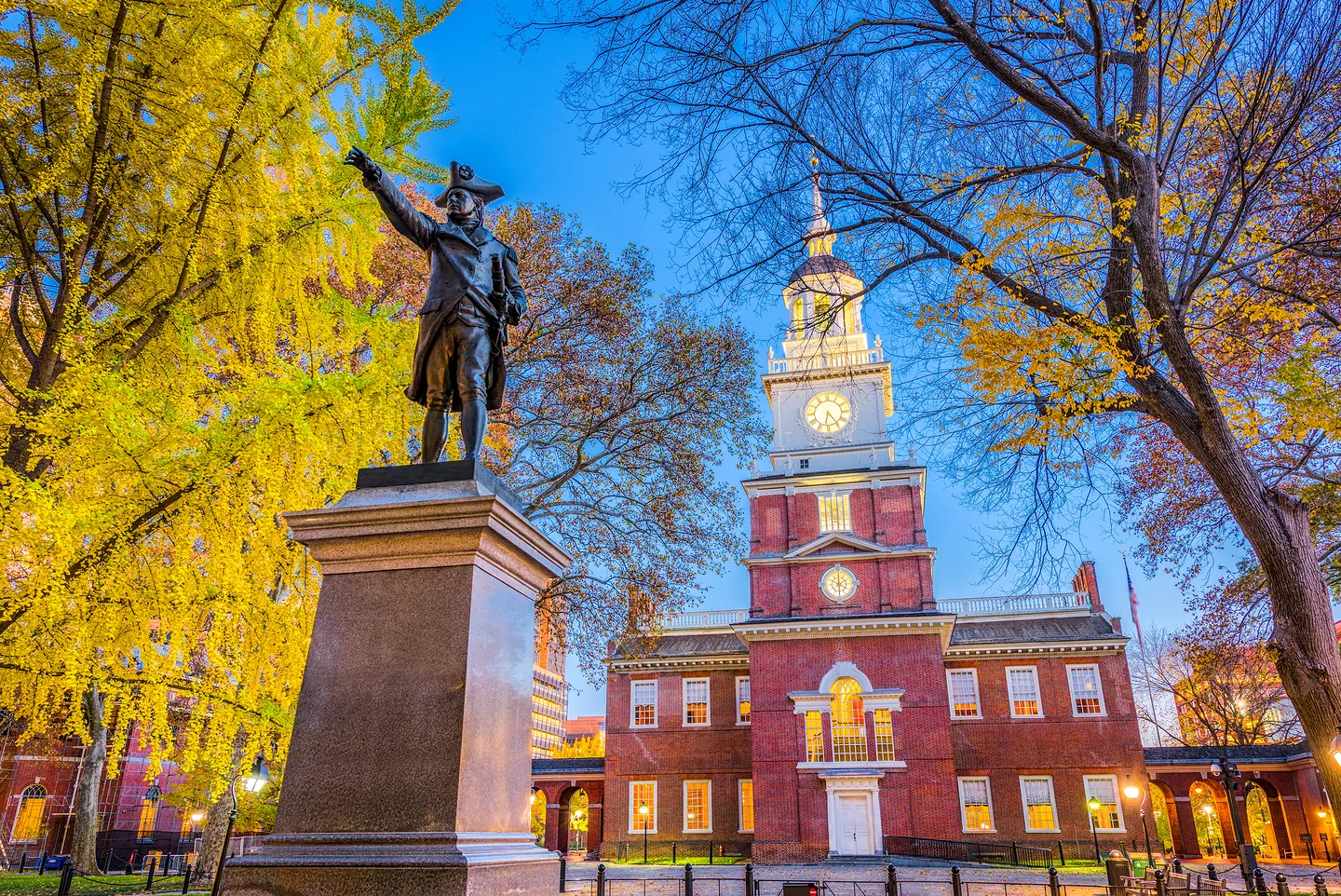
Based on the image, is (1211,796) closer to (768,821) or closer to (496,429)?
(768,821)

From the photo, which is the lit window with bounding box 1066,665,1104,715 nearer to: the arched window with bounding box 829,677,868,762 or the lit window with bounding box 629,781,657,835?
the arched window with bounding box 829,677,868,762

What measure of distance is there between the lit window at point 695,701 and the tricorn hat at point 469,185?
32.7m

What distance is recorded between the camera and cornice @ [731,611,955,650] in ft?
100

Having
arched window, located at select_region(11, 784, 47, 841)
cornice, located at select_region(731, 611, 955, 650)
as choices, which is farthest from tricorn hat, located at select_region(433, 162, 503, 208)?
arched window, located at select_region(11, 784, 47, 841)

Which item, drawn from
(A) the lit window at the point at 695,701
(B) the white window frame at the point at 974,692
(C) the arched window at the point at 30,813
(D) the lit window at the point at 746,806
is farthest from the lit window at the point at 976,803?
(C) the arched window at the point at 30,813

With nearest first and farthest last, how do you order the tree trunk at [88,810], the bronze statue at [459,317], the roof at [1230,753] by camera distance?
the bronze statue at [459,317], the tree trunk at [88,810], the roof at [1230,753]

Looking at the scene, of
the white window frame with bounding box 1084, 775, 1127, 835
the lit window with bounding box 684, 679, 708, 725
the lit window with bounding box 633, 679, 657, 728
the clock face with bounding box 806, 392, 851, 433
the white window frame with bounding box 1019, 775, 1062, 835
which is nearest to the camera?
the white window frame with bounding box 1084, 775, 1127, 835

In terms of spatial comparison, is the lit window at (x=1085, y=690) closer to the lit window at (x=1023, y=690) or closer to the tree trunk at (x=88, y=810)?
the lit window at (x=1023, y=690)

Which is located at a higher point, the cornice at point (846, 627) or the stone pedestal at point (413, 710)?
the cornice at point (846, 627)

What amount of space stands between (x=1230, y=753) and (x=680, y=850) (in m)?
23.9

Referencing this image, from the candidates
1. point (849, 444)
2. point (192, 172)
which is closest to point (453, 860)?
point (192, 172)

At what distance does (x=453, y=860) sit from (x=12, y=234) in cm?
863

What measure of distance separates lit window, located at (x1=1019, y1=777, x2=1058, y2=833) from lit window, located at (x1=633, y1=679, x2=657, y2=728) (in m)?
15.7

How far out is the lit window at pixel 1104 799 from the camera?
30.8 meters
